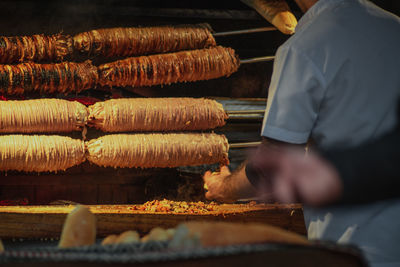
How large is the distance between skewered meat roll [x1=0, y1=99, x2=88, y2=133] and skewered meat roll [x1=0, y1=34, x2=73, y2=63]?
13.1 inches

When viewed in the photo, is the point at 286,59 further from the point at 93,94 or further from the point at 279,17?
the point at 93,94

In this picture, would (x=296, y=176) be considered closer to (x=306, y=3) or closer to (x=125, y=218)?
(x=306, y=3)

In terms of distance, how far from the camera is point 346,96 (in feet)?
6.32

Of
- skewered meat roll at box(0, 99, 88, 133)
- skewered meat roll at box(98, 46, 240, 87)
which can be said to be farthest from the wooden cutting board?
skewered meat roll at box(98, 46, 240, 87)

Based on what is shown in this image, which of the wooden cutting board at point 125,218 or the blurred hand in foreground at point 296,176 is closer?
the blurred hand in foreground at point 296,176

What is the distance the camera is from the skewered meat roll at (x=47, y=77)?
9.55ft

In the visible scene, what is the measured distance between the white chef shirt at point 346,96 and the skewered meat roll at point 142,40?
148 cm

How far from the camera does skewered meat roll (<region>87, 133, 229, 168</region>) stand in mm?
3037

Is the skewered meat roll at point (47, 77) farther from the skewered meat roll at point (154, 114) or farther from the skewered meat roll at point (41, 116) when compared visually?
the skewered meat roll at point (154, 114)

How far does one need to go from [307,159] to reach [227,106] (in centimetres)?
189

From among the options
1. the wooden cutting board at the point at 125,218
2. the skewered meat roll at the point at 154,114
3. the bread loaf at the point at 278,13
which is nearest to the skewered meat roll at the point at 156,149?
the skewered meat roll at the point at 154,114

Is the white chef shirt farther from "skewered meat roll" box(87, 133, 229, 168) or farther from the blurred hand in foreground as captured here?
"skewered meat roll" box(87, 133, 229, 168)

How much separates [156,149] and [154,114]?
0.26 meters

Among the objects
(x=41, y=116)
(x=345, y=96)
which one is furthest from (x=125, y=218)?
(x=345, y=96)
